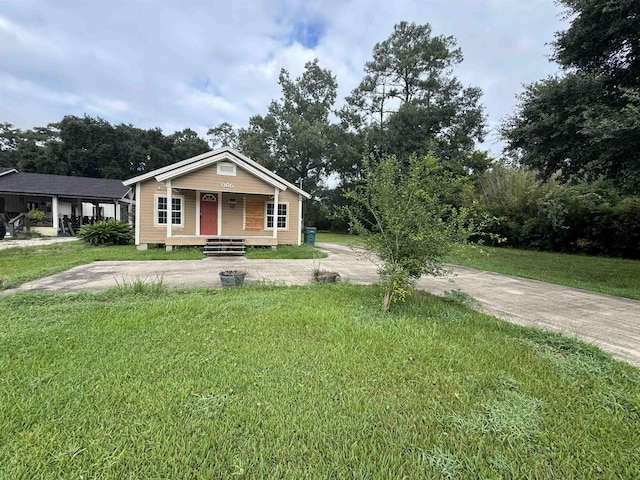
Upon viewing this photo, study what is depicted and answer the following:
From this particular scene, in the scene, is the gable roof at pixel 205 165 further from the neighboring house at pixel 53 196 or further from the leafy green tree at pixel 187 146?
the leafy green tree at pixel 187 146

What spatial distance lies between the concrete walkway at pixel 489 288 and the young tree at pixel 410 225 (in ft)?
5.62

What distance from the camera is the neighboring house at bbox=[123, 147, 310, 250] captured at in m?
11.9

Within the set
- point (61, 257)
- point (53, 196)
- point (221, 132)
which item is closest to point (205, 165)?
point (61, 257)

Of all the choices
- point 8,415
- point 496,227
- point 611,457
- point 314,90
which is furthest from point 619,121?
point 314,90

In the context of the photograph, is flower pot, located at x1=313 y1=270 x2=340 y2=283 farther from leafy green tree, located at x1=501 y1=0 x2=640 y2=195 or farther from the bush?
the bush

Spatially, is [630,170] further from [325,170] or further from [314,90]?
[314,90]

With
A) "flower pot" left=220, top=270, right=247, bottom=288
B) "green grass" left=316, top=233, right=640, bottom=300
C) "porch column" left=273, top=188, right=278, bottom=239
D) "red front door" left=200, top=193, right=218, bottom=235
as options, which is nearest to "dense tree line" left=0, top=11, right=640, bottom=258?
"green grass" left=316, top=233, right=640, bottom=300

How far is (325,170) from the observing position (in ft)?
95.5

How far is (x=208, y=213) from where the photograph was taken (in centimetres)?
1314

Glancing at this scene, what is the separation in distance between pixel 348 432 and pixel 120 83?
30.6 metres

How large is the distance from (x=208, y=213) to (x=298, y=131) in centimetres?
1649

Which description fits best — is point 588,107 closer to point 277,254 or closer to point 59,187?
point 277,254

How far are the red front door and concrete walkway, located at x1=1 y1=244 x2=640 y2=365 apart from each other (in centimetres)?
347

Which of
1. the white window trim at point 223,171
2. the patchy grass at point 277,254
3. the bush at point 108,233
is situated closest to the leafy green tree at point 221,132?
the bush at point 108,233
